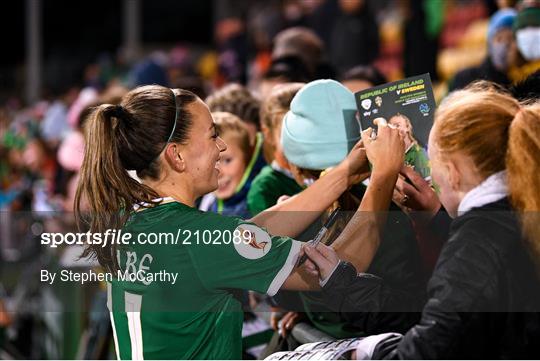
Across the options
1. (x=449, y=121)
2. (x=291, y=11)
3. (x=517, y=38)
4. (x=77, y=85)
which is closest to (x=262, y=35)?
(x=291, y=11)

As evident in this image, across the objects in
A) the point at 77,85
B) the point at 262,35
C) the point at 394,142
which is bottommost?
the point at 77,85

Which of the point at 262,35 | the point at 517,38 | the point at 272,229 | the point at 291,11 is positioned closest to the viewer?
the point at 272,229

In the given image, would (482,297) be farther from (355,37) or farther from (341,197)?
(355,37)

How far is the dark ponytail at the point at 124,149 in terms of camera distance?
270cm

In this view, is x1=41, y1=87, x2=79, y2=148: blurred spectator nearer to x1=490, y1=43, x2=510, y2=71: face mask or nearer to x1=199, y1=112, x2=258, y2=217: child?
x1=490, y1=43, x2=510, y2=71: face mask

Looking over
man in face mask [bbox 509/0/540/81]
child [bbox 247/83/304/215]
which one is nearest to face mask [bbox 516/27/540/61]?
man in face mask [bbox 509/0/540/81]

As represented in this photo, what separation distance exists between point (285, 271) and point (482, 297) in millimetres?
580

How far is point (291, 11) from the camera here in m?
9.87

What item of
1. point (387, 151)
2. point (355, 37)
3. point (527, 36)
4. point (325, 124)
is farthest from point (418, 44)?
point (387, 151)

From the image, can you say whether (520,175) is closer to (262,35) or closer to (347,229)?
(347,229)

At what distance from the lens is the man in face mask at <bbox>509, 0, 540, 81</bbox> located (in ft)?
16.0

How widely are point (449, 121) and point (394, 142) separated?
41 centimetres

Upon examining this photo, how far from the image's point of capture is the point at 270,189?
3543 mm

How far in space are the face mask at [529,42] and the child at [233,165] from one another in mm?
1560
